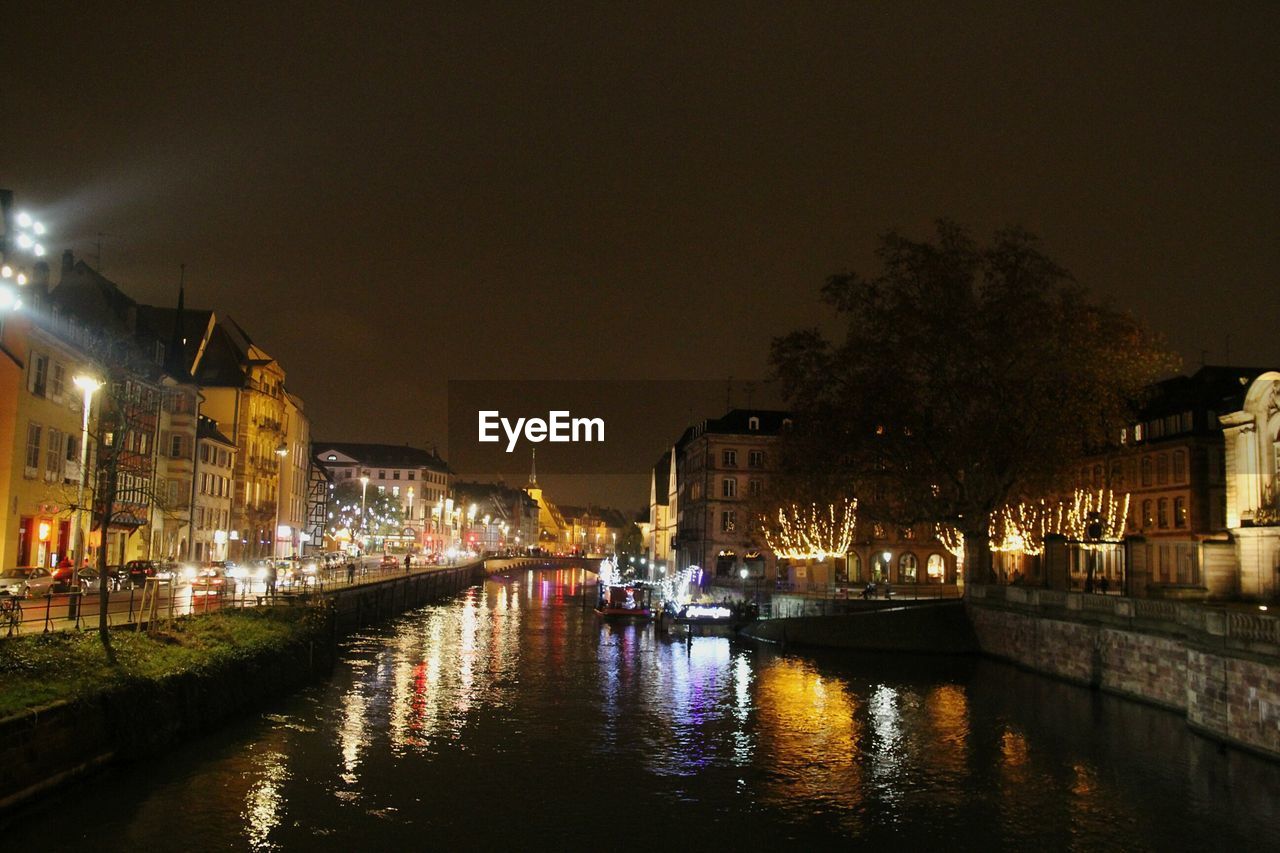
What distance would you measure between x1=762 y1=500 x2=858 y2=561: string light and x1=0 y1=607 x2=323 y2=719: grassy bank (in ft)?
154

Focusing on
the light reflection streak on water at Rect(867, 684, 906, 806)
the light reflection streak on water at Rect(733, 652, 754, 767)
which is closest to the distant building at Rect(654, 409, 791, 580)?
the light reflection streak on water at Rect(733, 652, 754, 767)

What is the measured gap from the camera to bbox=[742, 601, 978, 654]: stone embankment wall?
190 ft

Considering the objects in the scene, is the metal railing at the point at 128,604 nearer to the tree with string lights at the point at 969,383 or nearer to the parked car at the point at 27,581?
the parked car at the point at 27,581

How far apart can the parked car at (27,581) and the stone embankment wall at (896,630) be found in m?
38.3

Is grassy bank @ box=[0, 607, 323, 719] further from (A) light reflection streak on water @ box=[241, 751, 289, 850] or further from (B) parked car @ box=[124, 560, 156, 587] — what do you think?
(B) parked car @ box=[124, 560, 156, 587]

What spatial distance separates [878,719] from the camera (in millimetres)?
37938

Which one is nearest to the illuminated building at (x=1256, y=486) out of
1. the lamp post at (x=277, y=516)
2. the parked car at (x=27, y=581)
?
the parked car at (x=27, y=581)

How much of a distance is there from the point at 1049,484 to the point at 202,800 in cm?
4712

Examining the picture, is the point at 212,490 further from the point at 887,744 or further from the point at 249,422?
the point at 887,744

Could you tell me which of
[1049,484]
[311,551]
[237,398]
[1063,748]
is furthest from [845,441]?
[311,551]

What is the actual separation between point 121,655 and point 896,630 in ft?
137

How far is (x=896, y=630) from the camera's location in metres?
59.0

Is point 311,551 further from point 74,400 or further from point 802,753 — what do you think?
point 802,753

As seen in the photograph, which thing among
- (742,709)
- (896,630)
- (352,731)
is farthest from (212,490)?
(742,709)
